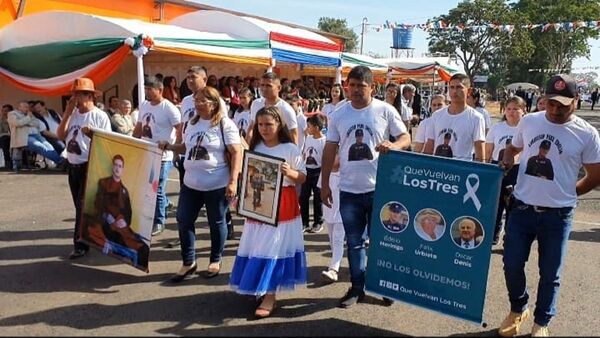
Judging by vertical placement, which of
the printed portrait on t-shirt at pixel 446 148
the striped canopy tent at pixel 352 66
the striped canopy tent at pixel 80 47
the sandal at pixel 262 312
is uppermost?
the striped canopy tent at pixel 352 66

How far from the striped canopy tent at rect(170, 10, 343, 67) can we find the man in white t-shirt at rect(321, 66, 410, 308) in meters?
9.05

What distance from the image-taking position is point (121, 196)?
5.04 m

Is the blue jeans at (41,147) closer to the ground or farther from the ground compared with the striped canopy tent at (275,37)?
closer to the ground

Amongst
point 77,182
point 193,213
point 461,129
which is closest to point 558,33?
point 461,129

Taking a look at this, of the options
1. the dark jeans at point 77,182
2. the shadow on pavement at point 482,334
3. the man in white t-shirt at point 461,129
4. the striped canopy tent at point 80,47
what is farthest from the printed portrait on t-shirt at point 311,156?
the striped canopy tent at point 80,47

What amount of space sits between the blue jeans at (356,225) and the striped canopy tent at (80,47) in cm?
699

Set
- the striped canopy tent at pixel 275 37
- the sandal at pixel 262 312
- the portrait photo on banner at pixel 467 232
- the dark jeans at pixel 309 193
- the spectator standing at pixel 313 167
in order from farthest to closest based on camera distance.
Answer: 1. the striped canopy tent at pixel 275 37
2. the dark jeans at pixel 309 193
3. the spectator standing at pixel 313 167
4. the sandal at pixel 262 312
5. the portrait photo on banner at pixel 467 232

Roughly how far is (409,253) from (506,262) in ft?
2.19

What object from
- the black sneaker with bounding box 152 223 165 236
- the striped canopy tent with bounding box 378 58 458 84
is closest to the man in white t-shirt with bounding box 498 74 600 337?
the black sneaker with bounding box 152 223 165 236

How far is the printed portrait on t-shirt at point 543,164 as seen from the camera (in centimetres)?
368

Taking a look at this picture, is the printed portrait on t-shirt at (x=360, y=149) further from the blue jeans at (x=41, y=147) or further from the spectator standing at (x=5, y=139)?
the spectator standing at (x=5, y=139)

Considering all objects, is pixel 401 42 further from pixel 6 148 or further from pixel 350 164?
pixel 350 164

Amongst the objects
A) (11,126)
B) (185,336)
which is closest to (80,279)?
(185,336)

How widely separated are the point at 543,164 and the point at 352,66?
15.5 metres
